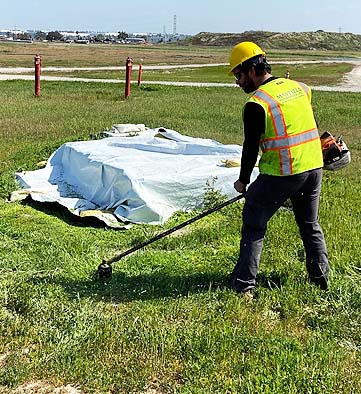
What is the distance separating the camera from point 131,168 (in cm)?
691

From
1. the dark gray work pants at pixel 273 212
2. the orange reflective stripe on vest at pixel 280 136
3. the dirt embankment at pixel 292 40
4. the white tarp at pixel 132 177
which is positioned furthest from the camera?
the dirt embankment at pixel 292 40

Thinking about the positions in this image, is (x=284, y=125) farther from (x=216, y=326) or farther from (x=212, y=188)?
(x=212, y=188)

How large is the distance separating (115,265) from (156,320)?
1167mm

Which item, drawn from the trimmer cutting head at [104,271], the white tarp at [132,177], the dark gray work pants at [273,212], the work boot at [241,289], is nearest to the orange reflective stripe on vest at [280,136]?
the dark gray work pants at [273,212]

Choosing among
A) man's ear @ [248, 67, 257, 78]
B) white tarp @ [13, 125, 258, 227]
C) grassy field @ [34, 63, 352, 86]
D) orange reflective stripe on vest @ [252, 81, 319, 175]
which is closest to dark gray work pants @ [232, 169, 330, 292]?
orange reflective stripe on vest @ [252, 81, 319, 175]

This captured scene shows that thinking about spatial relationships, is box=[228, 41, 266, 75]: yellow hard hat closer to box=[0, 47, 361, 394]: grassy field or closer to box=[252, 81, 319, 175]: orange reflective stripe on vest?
box=[252, 81, 319, 175]: orange reflective stripe on vest

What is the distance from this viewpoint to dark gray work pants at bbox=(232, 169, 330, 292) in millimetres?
4094

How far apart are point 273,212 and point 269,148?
0.50 meters

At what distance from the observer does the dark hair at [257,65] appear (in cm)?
392

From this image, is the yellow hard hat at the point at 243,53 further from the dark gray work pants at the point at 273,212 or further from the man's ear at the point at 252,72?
the dark gray work pants at the point at 273,212

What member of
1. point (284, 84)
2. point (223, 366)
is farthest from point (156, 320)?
point (284, 84)

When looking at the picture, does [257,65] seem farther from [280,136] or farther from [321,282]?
[321,282]

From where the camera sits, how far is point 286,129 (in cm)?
394

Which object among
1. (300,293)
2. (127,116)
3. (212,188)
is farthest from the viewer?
(127,116)
